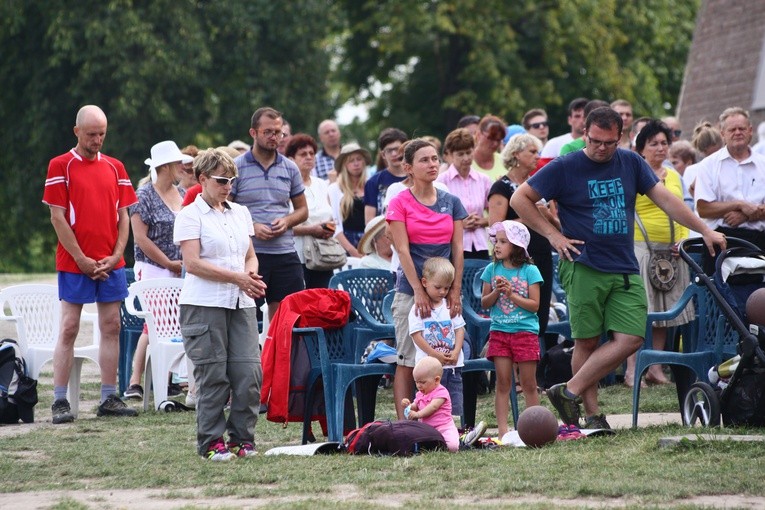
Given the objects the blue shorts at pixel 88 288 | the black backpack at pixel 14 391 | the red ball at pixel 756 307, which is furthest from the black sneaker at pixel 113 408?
the red ball at pixel 756 307

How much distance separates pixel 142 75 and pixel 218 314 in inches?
924

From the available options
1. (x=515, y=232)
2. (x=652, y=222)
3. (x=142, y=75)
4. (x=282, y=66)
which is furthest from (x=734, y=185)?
(x=282, y=66)

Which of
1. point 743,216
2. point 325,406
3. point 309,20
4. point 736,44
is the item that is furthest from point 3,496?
point 309,20

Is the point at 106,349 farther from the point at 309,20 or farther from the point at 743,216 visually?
the point at 309,20

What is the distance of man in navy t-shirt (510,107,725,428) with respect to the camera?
9078 millimetres

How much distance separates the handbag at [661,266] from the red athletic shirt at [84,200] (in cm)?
448

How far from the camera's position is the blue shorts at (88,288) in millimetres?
10875

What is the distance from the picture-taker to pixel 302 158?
43.8 feet

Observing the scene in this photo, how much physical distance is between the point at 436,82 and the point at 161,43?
8453 millimetres

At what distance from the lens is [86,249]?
1094 cm

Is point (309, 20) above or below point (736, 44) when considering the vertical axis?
above

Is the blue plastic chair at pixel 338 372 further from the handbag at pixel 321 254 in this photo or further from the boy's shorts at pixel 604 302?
the handbag at pixel 321 254

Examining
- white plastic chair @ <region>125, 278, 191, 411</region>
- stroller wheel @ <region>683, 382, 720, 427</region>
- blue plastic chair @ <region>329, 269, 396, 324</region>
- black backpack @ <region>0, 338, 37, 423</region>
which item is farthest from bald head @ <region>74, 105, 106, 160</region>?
stroller wheel @ <region>683, 382, 720, 427</region>

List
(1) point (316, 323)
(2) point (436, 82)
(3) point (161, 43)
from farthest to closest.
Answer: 1. (2) point (436, 82)
2. (3) point (161, 43)
3. (1) point (316, 323)
